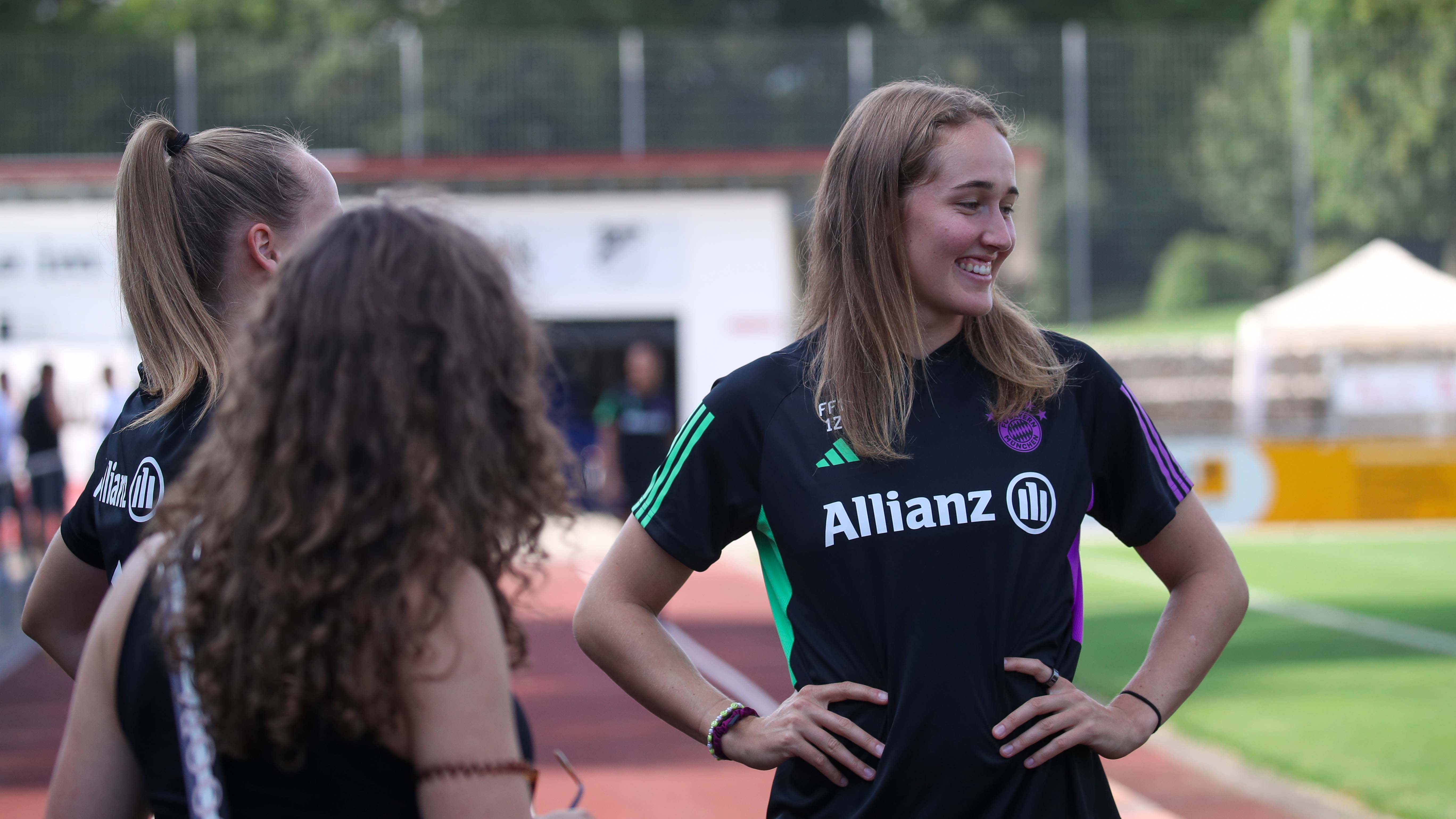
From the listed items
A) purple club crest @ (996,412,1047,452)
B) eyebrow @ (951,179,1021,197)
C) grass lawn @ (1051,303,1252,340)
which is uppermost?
eyebrow @ (951,179,1021,197)

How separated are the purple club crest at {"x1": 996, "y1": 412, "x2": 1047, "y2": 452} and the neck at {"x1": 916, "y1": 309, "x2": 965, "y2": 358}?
198mm

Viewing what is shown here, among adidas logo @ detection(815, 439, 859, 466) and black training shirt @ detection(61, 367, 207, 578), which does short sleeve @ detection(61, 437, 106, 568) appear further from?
A: adidas logo @ detection(815, 439, 859, 466)

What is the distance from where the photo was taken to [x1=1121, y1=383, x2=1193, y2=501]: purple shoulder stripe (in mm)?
2410

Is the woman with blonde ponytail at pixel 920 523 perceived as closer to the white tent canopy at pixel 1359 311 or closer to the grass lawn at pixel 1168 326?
the white tent canopy at pixel 1359 311

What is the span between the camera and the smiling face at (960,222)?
2.38m

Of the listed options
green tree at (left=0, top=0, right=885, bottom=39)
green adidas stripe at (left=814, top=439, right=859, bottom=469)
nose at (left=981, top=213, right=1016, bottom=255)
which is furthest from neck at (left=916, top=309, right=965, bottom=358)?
green tree at (left=0, top=0, right=885, bottom=39)

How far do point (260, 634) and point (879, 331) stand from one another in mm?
1223

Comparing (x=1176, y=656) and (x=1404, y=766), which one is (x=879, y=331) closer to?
(x=1176, y=656)

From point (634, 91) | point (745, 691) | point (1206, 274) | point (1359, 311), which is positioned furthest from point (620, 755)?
point (1206, 274)

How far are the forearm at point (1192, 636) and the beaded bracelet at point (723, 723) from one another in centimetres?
67

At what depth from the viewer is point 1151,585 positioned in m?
13.4

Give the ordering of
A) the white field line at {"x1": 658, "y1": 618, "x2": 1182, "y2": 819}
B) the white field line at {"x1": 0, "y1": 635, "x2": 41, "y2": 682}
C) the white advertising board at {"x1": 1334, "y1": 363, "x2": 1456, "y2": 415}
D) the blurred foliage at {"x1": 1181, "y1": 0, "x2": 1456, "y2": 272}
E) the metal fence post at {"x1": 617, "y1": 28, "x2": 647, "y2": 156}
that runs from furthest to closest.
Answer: the blurred foliage at {"x1": 1181, "y1": 0, "x2": 1456, "y2": 272}
the metal fence post at {"x1": 617, "y1": 28, "x2": 647, "y2": 156}
the white advertising board at {"x1": 1334, "y1": 363, "x2": 1456, "y2": 415}
the white field line at {"x1": 0, "y1": 635, "x2": 41, "y2": 682}
the white field line at {"x1": 658, "y1": 618, "x2": 1182, "y2": 819}

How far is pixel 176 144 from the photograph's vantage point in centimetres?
232

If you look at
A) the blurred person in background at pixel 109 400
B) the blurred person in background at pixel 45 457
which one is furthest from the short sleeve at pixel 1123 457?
the blurred person in background at pixel 109 400
